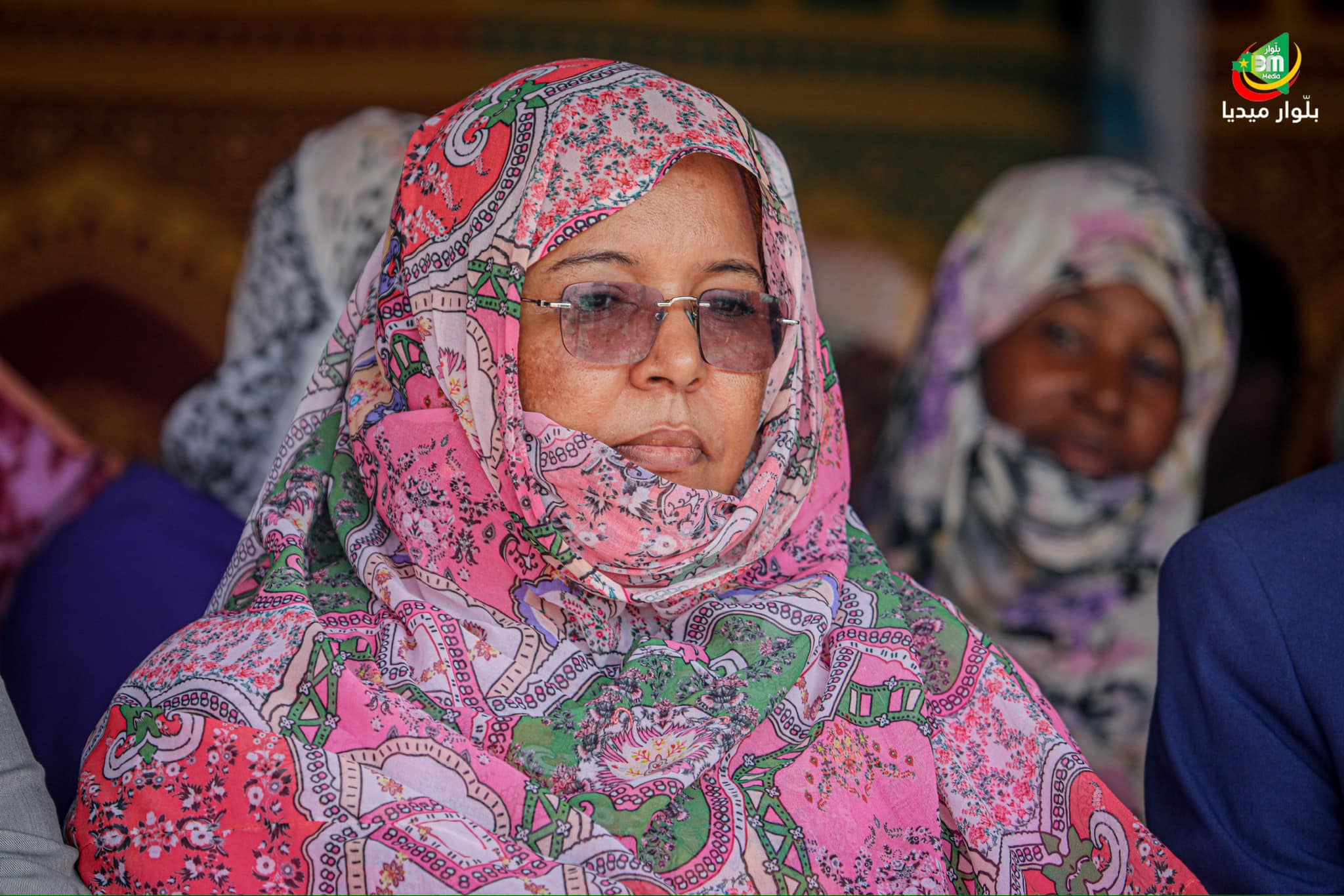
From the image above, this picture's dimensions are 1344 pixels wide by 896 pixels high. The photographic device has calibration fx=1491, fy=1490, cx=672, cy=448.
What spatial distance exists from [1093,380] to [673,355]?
84.3 inches

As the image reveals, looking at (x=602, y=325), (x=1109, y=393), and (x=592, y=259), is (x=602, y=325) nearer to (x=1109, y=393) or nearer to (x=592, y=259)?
(x=592, y=259)

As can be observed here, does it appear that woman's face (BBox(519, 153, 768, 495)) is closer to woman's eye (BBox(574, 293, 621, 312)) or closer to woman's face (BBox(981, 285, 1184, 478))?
woman's eye (BBox(574, 293, 621, 312))

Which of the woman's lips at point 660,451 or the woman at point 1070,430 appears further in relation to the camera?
the woman at point 1070,430

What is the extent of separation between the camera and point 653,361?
2.01 meters

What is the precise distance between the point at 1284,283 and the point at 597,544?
390 centimetres

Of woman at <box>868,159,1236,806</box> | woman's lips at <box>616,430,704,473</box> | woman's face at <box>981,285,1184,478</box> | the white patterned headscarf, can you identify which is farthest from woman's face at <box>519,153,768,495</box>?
woman's face at <box>981,285,1184,478</box>

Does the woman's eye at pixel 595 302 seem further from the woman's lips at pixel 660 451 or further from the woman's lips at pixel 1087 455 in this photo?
the woman's lips at pixel 1087 455

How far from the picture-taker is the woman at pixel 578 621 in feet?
5.88

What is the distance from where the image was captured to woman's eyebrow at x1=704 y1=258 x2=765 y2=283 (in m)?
2.07

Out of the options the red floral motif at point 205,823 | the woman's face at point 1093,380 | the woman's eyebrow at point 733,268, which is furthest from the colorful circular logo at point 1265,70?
the red floral motif at point 205,823

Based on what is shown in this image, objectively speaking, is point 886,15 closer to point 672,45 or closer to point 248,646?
point 672,45

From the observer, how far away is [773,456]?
2111mm

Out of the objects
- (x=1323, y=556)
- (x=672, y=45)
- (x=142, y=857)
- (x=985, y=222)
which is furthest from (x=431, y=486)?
(x=672, y=45)

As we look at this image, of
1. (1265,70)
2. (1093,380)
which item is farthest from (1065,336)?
(1265,70)
